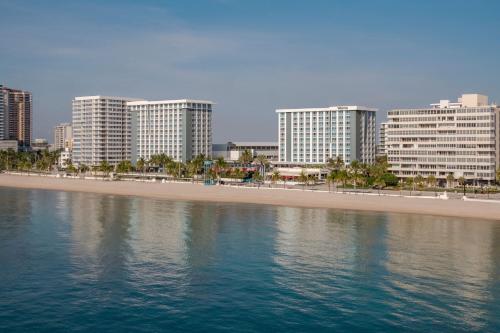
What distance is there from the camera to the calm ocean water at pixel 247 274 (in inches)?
1291

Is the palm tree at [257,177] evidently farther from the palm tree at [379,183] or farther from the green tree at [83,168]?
the green tree at [83,168]

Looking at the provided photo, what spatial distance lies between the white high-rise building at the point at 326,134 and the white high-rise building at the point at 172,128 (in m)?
29.8

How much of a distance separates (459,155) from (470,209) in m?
40.1

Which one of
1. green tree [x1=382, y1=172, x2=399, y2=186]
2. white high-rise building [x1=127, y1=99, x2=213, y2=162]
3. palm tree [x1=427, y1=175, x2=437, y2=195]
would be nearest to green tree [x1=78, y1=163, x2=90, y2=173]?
white high-rise building [x1=127, y1=99, x2=213, y2=162]

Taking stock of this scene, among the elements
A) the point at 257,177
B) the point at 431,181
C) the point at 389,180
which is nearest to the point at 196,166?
the point at 257,177

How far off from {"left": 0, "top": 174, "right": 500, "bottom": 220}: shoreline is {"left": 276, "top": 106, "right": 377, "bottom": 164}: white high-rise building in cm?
4689

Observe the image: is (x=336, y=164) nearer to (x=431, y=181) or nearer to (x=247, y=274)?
(x=431, y=181)

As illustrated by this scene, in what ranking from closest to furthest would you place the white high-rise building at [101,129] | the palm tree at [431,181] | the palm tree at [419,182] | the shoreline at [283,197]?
1. the shoreline at [283,197]
2. the palm tree at [419,182]
3. the palm tree at [431,181]
4. the white high-rise building at [101,129]

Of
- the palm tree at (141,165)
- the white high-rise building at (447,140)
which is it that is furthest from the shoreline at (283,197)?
the white high-rise building at (447,140)

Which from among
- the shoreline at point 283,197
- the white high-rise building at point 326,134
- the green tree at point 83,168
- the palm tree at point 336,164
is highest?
the white high-rise building at point 326,134

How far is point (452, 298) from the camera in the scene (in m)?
37.0

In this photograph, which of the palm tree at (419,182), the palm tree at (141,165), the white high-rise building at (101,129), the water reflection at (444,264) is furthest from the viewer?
the white high-rise building at (101,129)

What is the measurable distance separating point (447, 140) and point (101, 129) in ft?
379

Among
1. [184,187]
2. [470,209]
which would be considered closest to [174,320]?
[470,209]
